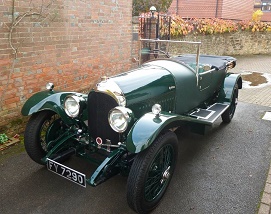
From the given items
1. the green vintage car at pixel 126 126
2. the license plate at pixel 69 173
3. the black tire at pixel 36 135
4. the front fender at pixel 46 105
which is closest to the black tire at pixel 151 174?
the green vintage car at pixel 126 126

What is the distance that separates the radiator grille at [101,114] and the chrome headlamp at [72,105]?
14 centimetres

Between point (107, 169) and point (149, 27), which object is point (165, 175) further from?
point (149, 27)

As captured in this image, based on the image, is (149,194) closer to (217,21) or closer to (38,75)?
(38,75)

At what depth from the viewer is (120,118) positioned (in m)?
2.49

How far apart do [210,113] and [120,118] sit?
1.99 metres

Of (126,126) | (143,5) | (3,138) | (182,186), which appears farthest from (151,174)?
(143,5)

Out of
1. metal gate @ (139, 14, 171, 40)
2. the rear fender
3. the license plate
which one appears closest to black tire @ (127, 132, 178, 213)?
the license plate

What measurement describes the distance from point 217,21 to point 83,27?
37.7 ft

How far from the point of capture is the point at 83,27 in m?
5.00

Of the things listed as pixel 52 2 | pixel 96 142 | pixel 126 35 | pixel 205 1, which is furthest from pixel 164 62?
pixel 205 1

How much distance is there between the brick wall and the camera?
3805mm

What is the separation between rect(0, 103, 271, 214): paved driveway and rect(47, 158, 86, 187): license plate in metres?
0.37

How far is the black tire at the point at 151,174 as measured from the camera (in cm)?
227

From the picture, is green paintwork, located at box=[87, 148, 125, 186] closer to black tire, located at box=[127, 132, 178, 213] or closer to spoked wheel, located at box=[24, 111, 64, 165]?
black tire, located at box=[127, 132, 178, 213]
